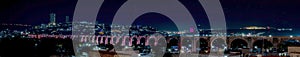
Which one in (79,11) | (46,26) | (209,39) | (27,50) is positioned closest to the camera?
(79,11)

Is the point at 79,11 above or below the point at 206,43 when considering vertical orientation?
above

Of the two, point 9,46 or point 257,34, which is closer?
point 9,46

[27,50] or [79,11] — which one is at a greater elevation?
[79,11]

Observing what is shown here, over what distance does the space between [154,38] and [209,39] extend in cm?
286

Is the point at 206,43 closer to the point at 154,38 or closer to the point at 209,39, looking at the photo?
the point at 209,39

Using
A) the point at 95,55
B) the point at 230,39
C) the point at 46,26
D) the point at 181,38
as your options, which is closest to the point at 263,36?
the point at 230,39

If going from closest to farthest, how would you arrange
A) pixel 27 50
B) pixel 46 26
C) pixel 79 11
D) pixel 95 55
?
pixel 79 11 < pixel 95 55 < pixel 27 50 < pixel 46 26

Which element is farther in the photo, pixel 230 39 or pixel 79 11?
pixel 230 39

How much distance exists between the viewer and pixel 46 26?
21.3 meters

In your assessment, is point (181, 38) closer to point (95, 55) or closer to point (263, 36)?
point (263, 36)

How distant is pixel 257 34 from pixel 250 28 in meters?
0.51

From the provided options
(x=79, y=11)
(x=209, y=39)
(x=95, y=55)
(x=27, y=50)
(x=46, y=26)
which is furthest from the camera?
(x=46, y=26)

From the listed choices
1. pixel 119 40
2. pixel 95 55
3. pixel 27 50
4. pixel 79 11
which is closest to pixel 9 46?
pixel 27 50

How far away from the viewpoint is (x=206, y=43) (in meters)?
18.7
